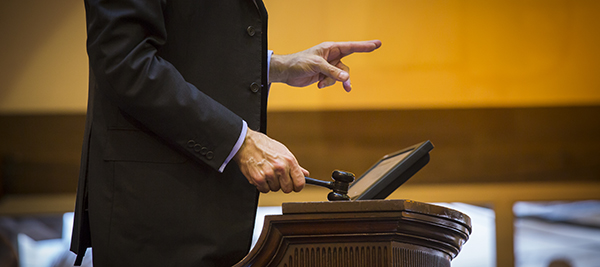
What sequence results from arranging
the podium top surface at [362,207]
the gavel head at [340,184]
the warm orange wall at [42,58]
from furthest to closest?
the warm orange wall at [42,58] → the gavel head at [340,184] → the podium top surface at [362,207]

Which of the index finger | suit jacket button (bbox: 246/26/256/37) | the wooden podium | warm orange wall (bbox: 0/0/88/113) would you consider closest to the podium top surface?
the wooden podium

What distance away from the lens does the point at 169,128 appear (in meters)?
0.74

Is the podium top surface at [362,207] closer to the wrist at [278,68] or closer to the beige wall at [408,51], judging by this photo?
the wrist at [278,68]

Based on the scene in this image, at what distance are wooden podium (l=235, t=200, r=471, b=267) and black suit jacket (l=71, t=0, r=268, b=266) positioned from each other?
16cm

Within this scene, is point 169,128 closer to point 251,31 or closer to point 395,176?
point 251,31

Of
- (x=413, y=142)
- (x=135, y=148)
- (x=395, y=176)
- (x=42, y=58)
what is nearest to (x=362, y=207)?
(x=395, y=176)

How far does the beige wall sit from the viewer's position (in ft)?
9.81

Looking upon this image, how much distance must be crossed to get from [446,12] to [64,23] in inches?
100

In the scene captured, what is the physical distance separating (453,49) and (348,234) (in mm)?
2669

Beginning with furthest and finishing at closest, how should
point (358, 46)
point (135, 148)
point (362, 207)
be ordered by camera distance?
1. point (358, 46)
2. point (135, 148)
3. point (362, 207)

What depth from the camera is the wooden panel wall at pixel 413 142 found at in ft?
9.86

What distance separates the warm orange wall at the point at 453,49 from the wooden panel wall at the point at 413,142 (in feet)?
0.33

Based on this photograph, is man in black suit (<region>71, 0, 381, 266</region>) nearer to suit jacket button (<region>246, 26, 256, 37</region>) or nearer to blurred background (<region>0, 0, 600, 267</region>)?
suit jacket button (<region>246, 26, 256, 37</region>)

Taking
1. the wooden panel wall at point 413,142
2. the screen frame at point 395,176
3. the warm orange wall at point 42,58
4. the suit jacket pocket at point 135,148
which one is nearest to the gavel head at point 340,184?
the screen frame at point 395,176
